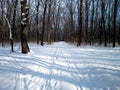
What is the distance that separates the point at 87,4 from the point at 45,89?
32.9 metres

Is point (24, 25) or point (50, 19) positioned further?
point (50, 19)

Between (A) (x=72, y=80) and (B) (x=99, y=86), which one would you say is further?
(A) (x=72, y=80)

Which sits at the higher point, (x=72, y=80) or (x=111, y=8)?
(x=111, y=8)

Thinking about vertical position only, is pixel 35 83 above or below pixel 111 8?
below

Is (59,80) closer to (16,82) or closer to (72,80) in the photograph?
(72,80)

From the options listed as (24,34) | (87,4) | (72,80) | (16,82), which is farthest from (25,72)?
(87,4)

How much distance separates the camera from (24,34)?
1509 cm

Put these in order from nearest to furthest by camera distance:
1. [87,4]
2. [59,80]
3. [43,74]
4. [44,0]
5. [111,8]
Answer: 1. [59,80]
2. [43,74]
3. [44,0]
4. [87,4]
5. [111,8]

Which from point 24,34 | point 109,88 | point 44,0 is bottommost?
point 109,88

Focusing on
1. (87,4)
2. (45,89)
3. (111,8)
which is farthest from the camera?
(111,8)

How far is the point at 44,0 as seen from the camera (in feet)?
106

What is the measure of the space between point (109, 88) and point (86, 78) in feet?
4.52

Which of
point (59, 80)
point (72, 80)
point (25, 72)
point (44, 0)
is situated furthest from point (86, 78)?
point (44, 0)

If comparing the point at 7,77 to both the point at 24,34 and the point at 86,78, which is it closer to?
the point at 86,78
